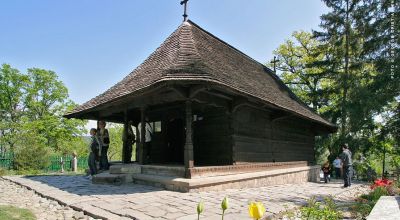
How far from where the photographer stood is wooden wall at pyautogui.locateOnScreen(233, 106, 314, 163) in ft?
33.1

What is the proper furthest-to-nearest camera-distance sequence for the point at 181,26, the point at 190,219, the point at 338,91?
1. the point at 338,91
2. the point at 181,26
3. the point at 190,219

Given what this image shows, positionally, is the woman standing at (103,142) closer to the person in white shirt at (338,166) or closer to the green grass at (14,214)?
the green grass at (14,214)

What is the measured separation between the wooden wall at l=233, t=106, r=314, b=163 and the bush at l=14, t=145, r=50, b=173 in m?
11.7

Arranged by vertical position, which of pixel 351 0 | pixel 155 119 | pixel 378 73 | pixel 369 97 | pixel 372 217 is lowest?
pixel 372 217

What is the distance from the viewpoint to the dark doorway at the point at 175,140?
38.3ft

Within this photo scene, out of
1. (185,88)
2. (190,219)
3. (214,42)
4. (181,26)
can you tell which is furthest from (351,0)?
(190,219)

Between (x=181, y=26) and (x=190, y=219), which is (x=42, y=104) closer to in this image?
(x=181, y=26)

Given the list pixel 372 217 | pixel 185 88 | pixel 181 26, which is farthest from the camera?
pixel 181 26

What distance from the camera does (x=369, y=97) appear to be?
54.9 ft

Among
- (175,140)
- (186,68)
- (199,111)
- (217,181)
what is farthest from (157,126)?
(186,68)

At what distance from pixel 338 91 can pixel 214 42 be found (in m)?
11.2

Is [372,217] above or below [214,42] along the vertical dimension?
below

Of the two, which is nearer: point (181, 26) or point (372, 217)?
point (372, 217)

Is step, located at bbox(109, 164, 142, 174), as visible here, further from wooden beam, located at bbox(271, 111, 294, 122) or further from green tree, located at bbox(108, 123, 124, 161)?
green tree, located at bbox(108, 123, 124, 161)
